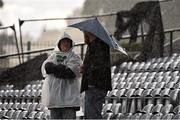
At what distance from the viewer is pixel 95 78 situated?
6.53 m

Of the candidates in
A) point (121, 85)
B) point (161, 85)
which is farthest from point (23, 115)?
point (161, 85)

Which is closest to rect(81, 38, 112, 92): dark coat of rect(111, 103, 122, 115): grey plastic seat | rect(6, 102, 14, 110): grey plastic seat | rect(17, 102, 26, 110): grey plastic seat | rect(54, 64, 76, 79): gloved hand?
rect(54, 64, 76, 79): gloved hand

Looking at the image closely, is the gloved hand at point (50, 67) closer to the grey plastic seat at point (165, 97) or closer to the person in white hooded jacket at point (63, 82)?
the person in white hooded jacket at point (63, 82)

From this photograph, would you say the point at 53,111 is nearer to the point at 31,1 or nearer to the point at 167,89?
the point at 167,89

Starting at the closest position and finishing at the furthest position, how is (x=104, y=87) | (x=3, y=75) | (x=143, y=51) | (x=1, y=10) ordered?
(x=104, y=87)
(x=143, y=51)
(x=3, y=75)
(x=1, y=10)

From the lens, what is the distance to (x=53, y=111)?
6938mm

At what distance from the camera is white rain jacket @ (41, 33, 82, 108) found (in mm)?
6867

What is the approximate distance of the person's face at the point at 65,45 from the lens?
690 centimetres

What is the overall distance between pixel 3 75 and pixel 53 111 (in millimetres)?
7693

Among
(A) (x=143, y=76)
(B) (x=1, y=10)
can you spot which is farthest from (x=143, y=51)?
(B) (x=1, y=10)

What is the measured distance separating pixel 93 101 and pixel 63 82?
506 millimetres

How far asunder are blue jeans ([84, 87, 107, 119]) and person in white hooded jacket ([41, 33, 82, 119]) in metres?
0.31

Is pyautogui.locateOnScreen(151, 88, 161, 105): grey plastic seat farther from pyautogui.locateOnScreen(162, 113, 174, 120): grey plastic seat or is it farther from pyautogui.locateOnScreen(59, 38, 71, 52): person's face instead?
pyautogui.locateOnScreen(59, 38, 71, 52): person's face

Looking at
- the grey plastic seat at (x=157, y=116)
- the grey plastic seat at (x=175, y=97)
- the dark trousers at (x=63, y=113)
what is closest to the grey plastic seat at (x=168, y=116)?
the grey plastic seat at (x=157, y=116)
